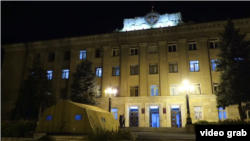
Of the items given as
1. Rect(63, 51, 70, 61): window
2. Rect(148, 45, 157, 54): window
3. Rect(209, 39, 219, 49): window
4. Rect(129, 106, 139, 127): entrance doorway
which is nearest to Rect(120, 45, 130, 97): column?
Rect(129, 106, 139, 127): entrance doorway

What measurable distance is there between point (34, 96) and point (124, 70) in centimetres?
1243

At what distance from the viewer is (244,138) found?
24.8 ft

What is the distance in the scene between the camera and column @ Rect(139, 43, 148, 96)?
30053mm

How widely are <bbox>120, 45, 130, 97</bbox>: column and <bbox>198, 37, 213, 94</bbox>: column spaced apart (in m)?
10.0

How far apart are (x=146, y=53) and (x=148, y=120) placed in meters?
9.33

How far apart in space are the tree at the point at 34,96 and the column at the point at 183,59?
58.9 ft

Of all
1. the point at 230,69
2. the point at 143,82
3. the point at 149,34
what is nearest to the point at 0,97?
the point at 143,82

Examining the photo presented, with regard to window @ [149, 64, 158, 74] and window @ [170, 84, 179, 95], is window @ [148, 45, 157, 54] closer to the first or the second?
window @ [149, 64, 158, 74]

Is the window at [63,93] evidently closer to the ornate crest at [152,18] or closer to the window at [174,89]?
the window at [174,89]

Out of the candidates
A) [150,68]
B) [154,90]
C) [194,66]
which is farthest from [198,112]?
[150,68]

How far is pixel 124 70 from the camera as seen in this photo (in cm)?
3153

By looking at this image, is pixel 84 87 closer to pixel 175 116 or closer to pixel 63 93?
pixel 63 93

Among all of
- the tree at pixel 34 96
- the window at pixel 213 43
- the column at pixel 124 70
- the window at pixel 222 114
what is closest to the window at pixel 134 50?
the column at pixel 124 70

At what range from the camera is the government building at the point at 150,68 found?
92.6 feet
